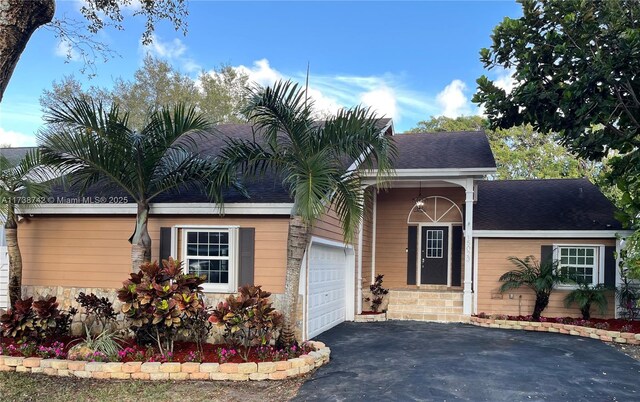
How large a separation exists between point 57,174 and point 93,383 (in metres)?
4.49

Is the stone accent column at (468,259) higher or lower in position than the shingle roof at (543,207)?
lower

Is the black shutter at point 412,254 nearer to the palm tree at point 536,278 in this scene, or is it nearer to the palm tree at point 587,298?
the palm tree at point 536,278

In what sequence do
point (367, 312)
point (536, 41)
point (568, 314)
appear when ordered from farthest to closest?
point (367, 312) → point (568, 314) → point (536, 41)

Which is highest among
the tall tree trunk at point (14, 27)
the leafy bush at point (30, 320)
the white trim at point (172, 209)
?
the tall tree trunk at point (14, 27)

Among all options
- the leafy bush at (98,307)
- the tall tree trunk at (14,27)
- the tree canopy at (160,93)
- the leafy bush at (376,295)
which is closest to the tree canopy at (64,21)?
the tall tree trunk at (14,27)

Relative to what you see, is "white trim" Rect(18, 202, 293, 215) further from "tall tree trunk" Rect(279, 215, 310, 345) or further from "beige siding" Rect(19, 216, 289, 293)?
"tall tree trunk" Rect(279, 215, 310, 345)

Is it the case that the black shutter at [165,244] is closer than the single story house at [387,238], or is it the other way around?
the single story house at [387,238]

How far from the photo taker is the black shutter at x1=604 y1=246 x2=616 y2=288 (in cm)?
1147

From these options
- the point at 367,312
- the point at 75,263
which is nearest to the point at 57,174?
the point at 75,263

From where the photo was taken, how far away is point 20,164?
27.7 ft

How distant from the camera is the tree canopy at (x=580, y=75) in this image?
991 cm

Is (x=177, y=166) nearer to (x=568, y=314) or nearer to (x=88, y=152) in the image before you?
(x=88, y=152)

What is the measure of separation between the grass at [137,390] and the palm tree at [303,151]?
1.16m

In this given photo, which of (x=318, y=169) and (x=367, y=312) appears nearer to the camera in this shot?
(x=318, y=169)
